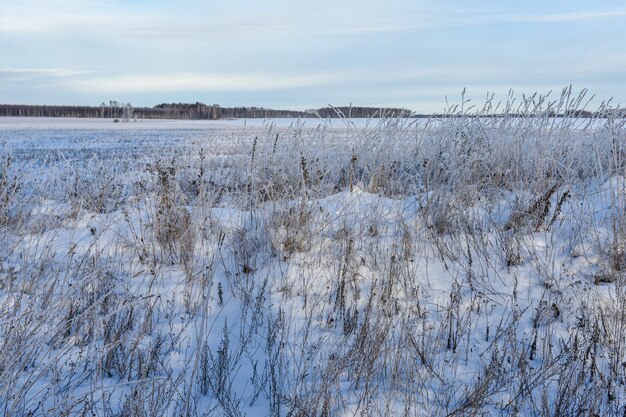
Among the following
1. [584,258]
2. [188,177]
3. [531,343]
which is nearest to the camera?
[531,343]

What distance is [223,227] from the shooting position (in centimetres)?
514

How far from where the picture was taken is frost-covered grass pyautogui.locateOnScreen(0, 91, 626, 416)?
2.98 metres

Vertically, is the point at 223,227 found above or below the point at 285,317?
above

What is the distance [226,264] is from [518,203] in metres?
2.71

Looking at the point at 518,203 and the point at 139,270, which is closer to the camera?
the point at 139,270

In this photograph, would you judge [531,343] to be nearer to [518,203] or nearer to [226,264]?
[518,203]

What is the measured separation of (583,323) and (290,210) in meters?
2.62

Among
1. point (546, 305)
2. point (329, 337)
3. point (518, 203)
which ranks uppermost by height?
point (518, 203)

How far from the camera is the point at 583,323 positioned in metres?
3.65

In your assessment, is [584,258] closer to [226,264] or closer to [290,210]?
[290,210]

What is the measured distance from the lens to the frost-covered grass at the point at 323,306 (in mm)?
Result: 2980

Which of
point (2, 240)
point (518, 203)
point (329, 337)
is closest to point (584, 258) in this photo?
point (518, 203)

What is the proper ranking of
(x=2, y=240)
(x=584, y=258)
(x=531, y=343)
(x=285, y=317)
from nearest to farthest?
1. (x=531, y=343)
2. (x=285, y=317)
3. (x=584, y=258)
4. (x=2, y=240)

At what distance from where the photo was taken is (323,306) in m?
A: 4.00
